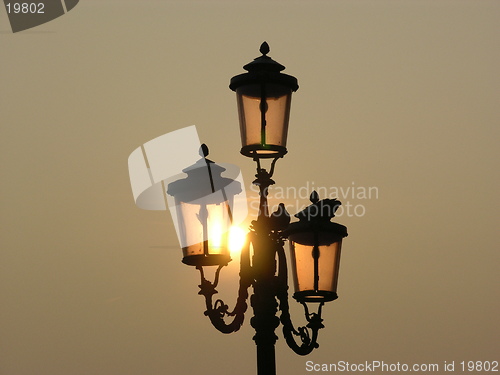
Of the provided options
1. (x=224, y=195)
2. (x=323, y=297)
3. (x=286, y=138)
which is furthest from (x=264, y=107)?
(x=323, y=297)

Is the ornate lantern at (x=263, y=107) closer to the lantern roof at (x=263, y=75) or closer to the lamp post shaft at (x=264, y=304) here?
the lantern roof at (x=263, y=75)

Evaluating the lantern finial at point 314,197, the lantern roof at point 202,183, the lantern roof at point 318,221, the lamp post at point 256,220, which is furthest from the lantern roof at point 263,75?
the lantern finial at point 314,197

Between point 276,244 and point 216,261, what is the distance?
66 cm

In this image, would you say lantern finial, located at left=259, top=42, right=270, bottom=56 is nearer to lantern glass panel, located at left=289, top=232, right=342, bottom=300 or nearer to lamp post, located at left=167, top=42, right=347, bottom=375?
lamp post, located at left=167, top=42, right=347, bottom=375

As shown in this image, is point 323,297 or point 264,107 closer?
point 264,107

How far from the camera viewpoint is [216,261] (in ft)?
30.4

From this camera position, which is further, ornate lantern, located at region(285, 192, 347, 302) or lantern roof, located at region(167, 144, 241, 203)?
ornate lantern, located at region(285, 192, 347, 302)

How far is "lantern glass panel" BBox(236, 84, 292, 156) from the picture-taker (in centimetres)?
916

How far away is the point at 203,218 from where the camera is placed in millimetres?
9180

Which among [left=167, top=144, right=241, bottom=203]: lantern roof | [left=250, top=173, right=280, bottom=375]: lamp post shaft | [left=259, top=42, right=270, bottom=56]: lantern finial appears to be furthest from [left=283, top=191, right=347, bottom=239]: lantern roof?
[left=259, top=42, right=270, bottom=56]: lantern finial

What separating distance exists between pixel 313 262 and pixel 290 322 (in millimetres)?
720

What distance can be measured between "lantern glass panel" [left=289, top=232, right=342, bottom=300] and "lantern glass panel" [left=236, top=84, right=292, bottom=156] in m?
1.35

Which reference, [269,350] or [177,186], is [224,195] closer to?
[177,186]

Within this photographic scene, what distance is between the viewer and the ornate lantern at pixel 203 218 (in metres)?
9.23
